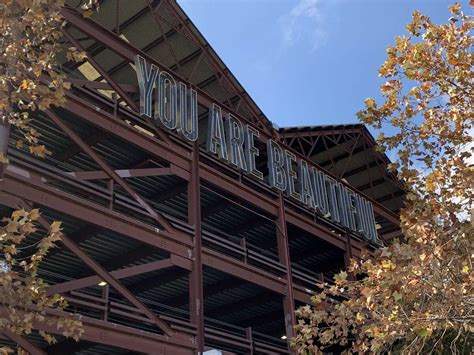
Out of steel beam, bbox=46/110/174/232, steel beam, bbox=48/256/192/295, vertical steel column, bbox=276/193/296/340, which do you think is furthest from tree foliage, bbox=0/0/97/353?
vertical steel column, bbox=276/193/296/340

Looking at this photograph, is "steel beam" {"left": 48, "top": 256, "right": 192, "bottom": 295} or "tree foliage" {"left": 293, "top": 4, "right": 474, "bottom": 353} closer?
"tree foliage" {"left": 293, "top": 4, "right": 474, "bottom": 353}

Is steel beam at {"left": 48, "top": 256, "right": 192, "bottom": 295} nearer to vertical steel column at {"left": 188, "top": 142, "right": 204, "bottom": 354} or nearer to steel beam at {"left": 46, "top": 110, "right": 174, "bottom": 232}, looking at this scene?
vertical steel column at {"left": 188, "top": 142, "right": 204, "bottom": 354}

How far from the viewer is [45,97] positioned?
31.4ft

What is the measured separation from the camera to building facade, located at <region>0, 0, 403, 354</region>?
1667 centimetres

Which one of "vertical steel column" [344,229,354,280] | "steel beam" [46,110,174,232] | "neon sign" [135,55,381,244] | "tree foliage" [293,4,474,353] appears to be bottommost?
"tree foliage" [293,4,474,353]

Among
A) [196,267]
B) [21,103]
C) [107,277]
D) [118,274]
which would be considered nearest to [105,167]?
[118,274]

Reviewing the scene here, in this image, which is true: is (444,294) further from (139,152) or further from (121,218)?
(139,152)

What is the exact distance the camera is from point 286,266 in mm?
23734

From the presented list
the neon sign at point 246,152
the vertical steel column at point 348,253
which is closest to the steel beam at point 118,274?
the neon sign at point 246,152

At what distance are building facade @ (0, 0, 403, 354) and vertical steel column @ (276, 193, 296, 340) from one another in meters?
0.07

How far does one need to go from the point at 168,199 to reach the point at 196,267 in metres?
4.94

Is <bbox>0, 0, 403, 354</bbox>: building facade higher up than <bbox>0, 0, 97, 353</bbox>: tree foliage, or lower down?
higher up

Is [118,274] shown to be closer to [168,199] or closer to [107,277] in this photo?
[107,277]

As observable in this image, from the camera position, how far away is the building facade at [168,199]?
1667cm
